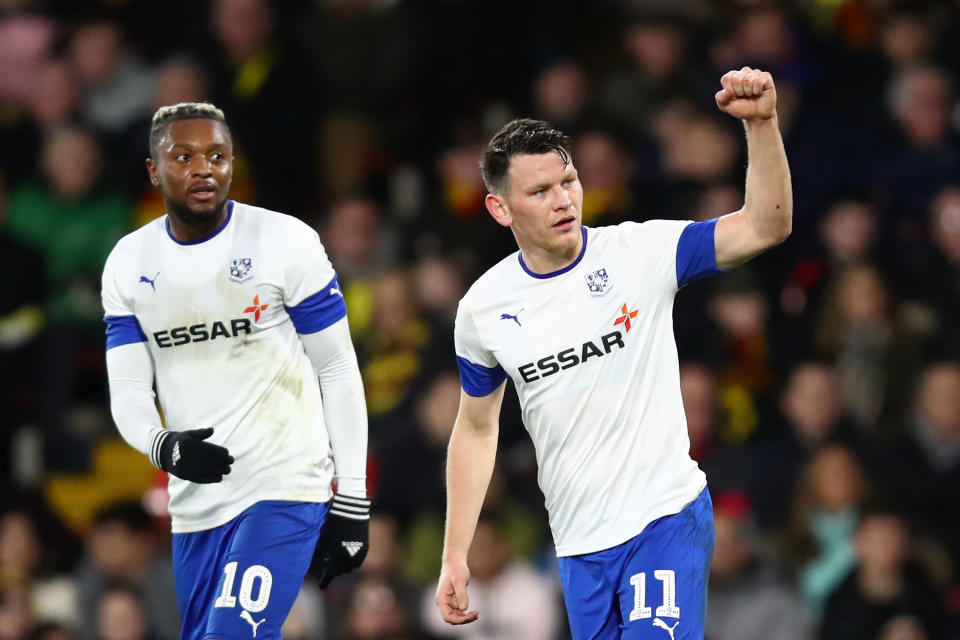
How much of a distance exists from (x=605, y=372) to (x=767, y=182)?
0.94m

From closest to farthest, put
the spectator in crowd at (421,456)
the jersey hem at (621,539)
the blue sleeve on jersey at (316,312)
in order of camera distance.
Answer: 1. the jersey hem at (621,539)
2. the blue sleeve on jersey at (316,312)
3. the spectator in crowd at (421,456)

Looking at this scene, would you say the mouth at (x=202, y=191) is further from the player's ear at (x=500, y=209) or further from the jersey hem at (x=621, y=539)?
the jersey hem at (x=621, y=539)

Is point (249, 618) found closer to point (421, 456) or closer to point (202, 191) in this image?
point (202, 191)

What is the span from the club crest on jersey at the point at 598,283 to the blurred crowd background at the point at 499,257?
11.6ft

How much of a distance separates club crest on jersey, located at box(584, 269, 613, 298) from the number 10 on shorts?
3.35 ft

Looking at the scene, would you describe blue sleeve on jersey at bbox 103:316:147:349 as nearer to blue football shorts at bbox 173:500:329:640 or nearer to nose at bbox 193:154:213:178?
nose at bbox 193:154:213:178

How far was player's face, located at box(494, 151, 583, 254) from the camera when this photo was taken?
6035 millimetres

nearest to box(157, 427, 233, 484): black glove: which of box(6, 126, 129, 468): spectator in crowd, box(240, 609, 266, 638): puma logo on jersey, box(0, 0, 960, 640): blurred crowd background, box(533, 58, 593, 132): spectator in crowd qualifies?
box(240, 609, 266, 638): puma logo on jersey

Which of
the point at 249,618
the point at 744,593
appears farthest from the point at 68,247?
the point at 249,618

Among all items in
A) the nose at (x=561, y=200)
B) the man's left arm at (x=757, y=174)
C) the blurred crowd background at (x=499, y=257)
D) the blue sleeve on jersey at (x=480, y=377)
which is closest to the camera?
the man's left arm at (x=757, y=174)

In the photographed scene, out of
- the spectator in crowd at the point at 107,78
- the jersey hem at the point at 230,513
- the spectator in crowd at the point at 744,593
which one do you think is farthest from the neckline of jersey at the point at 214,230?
the spectator in crowd at the point at 107,78

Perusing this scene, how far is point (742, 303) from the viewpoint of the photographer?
10305 mm

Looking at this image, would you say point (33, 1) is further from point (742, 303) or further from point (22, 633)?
point (742, 303)

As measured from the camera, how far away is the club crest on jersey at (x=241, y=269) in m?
6.30
